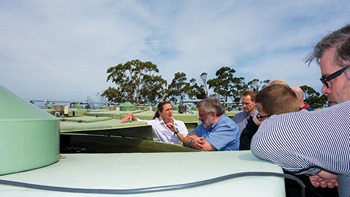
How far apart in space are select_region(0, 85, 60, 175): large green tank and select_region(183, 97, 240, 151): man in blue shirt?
181 cm

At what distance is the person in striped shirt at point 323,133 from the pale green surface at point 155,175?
93mm

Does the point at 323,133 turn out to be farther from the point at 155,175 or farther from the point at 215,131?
the point at 215,131

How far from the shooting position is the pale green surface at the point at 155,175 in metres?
0.90

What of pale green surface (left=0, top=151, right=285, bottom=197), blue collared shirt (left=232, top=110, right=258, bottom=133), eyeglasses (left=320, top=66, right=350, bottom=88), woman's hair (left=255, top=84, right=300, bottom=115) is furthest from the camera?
blue collared shirt (left=232, top=110, right=258, bottom=133)

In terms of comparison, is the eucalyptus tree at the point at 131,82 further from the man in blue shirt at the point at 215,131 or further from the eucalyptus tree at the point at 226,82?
the man in blue shirt at the point at 215,131

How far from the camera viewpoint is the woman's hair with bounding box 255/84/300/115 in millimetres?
2273

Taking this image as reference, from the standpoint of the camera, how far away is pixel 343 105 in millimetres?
1096

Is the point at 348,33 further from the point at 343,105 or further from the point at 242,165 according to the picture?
the point at 242,165

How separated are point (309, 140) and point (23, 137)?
115 cm

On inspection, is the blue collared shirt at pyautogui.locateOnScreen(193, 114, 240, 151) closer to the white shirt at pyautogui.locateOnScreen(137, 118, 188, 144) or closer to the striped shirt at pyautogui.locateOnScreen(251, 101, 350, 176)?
the white shirt at pyautogui.locateOnScreen(137, 118, 188, 144)

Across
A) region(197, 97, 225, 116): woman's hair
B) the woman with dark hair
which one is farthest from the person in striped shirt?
the woman with dark hair

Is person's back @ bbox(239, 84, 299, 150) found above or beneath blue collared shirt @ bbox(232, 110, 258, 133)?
above

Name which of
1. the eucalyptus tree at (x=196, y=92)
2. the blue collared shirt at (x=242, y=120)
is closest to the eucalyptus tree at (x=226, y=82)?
the eucalyptus tree at (x=196, y=92)

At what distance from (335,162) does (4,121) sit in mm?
1297
